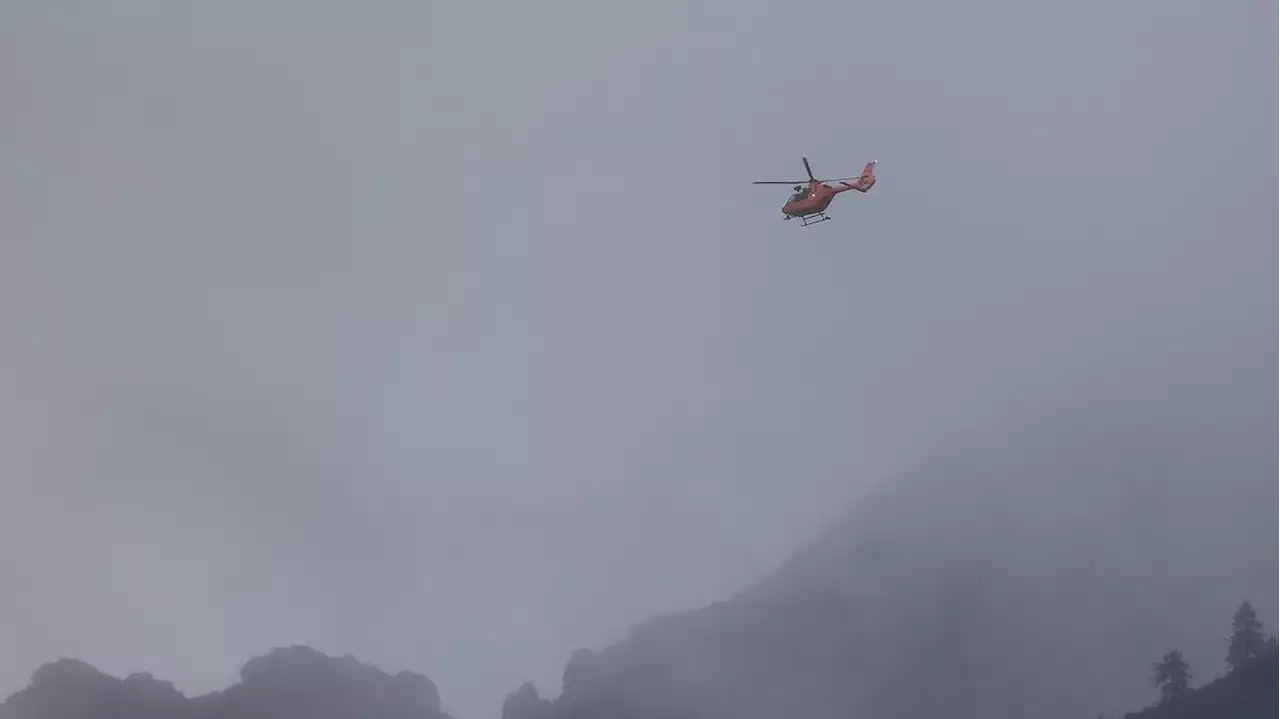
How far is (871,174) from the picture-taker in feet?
419

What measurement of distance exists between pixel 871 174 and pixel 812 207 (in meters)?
10.6

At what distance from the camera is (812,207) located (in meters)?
120
